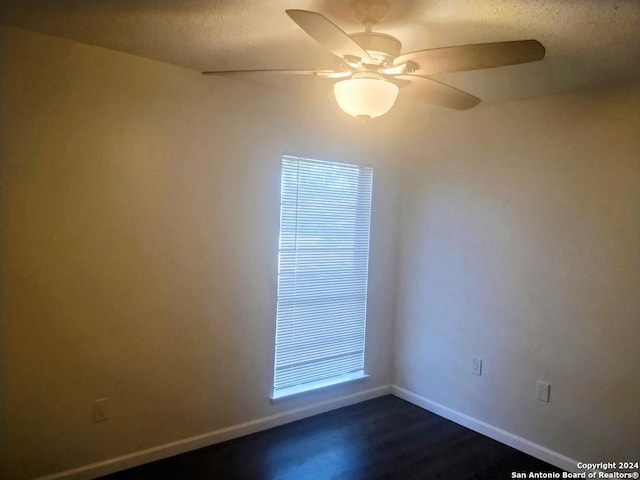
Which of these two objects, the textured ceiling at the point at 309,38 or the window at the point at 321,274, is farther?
the window at the point at 321,274

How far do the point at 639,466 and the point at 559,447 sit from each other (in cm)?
42

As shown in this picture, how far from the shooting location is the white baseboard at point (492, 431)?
272 cm

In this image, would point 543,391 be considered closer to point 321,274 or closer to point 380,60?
point 321,274

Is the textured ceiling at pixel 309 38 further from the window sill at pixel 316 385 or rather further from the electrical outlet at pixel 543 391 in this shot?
the window sill at pixel 316 385

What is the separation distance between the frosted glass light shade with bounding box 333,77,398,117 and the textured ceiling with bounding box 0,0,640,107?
0.32 meters

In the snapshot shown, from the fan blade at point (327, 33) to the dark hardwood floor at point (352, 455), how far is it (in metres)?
2.25

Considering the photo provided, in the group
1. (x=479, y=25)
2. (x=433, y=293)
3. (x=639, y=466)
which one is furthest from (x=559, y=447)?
(x=479, y=25)

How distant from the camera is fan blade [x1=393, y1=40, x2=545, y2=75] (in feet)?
4.89

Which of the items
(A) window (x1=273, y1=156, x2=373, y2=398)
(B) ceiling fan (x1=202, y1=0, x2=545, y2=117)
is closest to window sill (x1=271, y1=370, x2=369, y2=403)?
(A) window (x1=273, y1=156, x2=373, y2=398)

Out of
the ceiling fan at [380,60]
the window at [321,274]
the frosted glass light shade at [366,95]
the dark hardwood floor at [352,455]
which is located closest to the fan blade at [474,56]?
the ceiling fan at [380,60]

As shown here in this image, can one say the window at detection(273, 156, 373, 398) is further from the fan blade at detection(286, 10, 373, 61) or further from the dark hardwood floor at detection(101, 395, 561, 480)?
the fan blade at detection(286, 10, 373, 61)

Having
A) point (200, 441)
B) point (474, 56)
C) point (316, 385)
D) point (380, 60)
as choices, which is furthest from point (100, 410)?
point (474, 56)

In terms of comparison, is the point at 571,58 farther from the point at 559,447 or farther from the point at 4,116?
the point at 4,116

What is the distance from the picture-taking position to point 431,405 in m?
3.48
